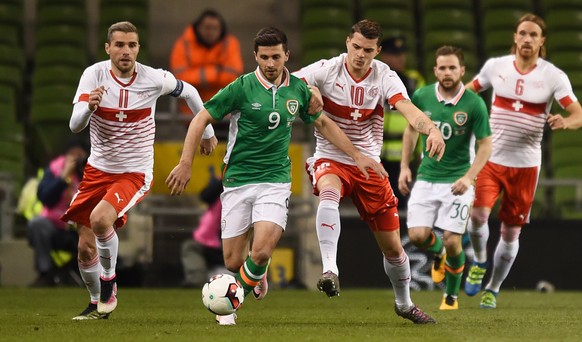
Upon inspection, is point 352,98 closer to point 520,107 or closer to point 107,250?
point 107,250

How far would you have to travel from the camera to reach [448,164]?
11.2 metres

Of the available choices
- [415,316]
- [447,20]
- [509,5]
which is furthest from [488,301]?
[509,5]

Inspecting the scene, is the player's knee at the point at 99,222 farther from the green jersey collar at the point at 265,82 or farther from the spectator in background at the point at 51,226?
the spectator in background at the point at 51,226

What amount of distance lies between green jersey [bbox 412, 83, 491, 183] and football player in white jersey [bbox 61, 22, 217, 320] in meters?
2.38

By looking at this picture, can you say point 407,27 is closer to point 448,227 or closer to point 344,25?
point 344,25

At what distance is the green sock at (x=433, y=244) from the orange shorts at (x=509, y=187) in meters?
0.47

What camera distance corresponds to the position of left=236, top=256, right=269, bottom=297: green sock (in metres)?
8.78

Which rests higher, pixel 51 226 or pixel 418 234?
pixel 418 234

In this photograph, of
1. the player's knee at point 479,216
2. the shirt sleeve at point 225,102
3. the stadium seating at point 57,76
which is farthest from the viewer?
the stadium seating at point 57,76

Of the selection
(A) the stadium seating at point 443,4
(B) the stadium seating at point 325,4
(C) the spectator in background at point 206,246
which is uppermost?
(A) the stadium seating at point 443,4

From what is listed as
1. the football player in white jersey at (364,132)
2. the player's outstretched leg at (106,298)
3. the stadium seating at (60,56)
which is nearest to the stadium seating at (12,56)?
the stadium seating at (60,56)

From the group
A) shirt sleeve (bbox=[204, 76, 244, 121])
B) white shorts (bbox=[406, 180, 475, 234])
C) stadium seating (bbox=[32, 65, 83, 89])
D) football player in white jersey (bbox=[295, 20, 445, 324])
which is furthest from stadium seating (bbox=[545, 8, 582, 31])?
shirt sleeve (bbox=[204, 76, 244, 121])

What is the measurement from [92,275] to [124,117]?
1.20 metres

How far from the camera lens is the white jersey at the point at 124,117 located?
9414 millimetres
